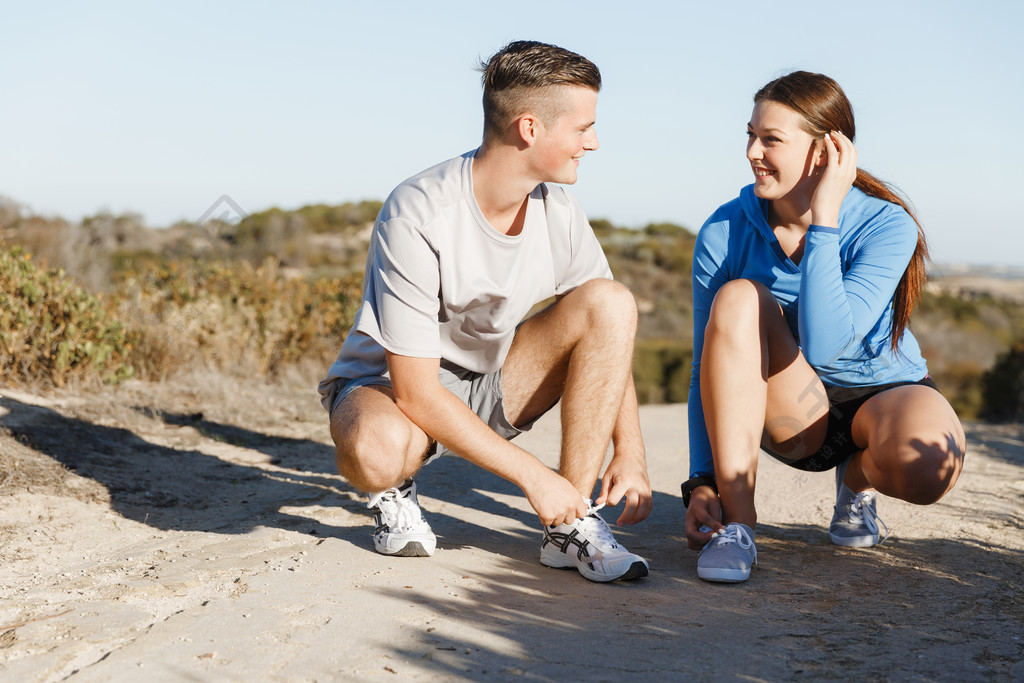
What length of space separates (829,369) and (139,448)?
2872 mm

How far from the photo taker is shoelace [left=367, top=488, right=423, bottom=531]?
8.70 ft

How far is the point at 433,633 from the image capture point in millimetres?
2057

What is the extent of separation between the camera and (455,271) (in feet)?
8.34

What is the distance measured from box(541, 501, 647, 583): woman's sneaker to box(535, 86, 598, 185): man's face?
3.20ft

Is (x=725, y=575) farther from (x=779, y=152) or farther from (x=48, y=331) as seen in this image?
(x=48, y=331)

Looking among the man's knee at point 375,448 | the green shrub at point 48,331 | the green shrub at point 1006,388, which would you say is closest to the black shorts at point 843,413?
the man's knee at point 375,448

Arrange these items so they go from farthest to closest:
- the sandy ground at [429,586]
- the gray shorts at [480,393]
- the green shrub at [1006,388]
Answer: the green shrub at [1006,388]
the gray shorts at [480,393]
the sandy ground at [429,586]

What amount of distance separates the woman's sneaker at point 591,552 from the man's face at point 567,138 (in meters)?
0.97

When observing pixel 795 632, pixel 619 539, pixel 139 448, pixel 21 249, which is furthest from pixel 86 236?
pixel 795 632

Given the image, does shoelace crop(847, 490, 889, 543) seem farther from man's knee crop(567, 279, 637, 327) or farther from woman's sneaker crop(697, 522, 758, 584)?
man's knee crop(567, 279, 637, 327)

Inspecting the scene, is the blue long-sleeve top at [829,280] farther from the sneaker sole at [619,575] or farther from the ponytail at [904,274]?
the sneaker sole at [619,575]

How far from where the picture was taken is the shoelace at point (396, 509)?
265 cm

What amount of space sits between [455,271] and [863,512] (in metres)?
1.58

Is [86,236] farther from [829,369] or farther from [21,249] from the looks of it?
[829,369]
